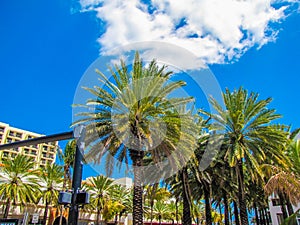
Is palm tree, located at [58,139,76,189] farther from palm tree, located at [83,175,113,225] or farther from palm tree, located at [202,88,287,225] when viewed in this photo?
palm tree, located at [202,88,287,225]

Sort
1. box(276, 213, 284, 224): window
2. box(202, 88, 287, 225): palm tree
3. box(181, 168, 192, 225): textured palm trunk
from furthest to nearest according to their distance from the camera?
box(276, 213, 284, 224): window < box(181, 168, 192, 225): textured palm trunk < box(202, 88, 287, 225): palm tree

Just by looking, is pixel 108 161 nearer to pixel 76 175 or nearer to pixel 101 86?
pixel 101 86

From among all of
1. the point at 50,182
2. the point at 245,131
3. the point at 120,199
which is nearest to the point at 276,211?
the point at 245,131

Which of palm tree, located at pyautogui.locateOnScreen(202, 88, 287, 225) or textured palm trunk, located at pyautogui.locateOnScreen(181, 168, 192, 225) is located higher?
palm tree, located at pyautogui.locateOnScreen(202, 88, 287, 225)

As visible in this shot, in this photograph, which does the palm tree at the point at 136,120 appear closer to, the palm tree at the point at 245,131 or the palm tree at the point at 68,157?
the palm tree at the point at 245,131

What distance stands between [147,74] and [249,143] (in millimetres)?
11421

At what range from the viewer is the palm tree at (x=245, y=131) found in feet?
78.2

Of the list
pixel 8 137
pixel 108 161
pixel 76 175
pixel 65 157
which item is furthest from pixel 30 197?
pixel 8 137

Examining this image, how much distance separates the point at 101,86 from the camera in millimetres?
20219

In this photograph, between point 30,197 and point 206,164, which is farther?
point 30,197

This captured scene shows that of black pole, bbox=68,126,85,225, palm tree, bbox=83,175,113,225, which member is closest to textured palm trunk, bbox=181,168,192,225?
black pole, bbox=68,126,85,225

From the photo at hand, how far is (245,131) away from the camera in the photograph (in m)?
25.2

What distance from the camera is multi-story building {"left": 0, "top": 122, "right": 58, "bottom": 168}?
102 m

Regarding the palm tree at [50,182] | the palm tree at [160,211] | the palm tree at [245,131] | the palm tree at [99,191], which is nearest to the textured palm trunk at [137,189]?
the palm tree at [245,131]
